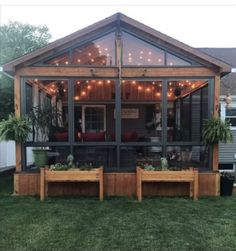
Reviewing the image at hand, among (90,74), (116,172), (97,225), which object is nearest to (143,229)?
(97,225)

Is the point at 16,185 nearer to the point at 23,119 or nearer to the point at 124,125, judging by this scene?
the point at 23,119

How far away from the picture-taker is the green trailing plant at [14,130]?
7.32m

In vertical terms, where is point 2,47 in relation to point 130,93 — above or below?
above

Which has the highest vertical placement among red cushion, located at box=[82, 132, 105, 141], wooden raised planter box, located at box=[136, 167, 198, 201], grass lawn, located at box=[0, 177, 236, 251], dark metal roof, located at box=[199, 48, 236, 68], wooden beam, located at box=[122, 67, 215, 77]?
dark metal roof, located at box=[199, 48, 236, 68]

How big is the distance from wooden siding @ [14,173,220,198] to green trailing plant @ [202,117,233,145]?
828 mm

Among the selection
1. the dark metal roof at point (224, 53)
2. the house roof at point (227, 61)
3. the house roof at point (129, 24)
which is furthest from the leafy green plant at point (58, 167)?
the dark metal roof at point (224, 53)

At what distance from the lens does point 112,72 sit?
303 inches

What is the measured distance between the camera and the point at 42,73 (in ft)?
25.0

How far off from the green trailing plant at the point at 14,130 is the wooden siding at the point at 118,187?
0.86m

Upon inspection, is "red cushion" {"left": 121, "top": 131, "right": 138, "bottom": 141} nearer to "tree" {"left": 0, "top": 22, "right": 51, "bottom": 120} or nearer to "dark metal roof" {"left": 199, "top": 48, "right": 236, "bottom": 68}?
"dark metal roof" {"left": 199, "top": 48, "right": 236, "bottom": 68}

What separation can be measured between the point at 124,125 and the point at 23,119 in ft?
14.7

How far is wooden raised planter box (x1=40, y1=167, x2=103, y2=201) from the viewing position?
283 inches

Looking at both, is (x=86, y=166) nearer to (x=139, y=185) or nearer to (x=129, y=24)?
(x=139, y=185)

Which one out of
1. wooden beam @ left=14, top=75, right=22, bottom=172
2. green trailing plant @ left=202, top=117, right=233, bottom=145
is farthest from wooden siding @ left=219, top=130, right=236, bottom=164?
wooden beam @ left=14, top=75, right=22, bottom=172
